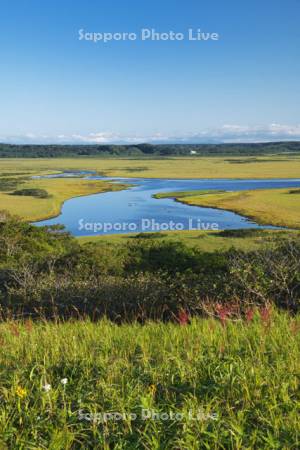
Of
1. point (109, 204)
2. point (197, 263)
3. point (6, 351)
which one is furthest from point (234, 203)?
point (6, 351)

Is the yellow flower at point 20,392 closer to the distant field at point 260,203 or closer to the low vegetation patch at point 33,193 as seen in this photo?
the distant field at point 260,203

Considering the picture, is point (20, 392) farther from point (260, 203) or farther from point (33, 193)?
point (33, 193)

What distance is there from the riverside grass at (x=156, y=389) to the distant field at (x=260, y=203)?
1729 inches

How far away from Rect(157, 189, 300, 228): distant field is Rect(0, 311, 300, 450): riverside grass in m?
43.9

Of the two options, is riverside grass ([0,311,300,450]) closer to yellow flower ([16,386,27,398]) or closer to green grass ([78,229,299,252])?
yellow flower ([16,386,27,398])

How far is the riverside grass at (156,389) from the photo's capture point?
290 cm

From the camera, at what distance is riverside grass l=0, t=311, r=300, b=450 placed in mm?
2902

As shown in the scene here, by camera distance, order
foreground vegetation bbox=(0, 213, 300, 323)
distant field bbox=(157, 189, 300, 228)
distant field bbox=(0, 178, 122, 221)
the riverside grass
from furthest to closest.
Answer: distant field bbox=(0, 178, 122, 221)
distant field bbox=(157, 189, 300, 228)
foreground vegetation bbox=(0, 213, 300, 323)
the riverside grass

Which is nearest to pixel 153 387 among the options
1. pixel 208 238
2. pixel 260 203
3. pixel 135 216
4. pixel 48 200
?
pixel 208 238

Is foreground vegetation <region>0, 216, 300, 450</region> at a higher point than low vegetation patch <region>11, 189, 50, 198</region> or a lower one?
higher

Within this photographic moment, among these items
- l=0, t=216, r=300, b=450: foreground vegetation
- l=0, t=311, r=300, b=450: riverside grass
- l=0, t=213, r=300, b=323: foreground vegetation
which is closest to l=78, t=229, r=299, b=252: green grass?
l=0, t=213, r=300, b=323: foreground vegetation

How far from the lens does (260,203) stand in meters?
61.7

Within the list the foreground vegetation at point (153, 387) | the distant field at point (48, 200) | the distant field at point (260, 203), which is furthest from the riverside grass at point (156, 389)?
the distant field at point (48, 200)

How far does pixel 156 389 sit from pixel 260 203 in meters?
60.1
